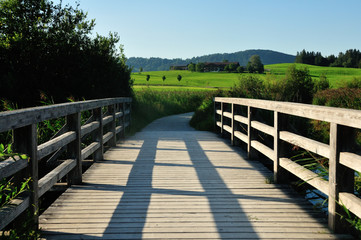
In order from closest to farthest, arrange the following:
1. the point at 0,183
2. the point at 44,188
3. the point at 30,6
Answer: the point at 0,183 < the point at 44,188 < the point at 30,6

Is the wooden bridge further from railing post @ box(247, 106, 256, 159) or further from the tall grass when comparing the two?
the tall grass

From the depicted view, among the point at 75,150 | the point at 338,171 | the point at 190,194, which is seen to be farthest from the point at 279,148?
the point at 75,150

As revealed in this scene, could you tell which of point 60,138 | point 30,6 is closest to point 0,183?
point 60,138

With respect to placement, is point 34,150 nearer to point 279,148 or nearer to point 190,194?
point 190,194

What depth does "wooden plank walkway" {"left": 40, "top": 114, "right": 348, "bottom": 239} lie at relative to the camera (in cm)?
317

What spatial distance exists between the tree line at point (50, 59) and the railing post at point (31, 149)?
11081mm

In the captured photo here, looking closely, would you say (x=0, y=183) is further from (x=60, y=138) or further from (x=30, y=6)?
(x=30, y=6)

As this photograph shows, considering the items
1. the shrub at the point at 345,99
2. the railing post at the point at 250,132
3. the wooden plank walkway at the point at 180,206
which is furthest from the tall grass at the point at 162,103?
Answer: the wooden plank walkway at the point at 180,206

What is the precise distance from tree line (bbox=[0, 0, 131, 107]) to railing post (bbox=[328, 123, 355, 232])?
12.0m

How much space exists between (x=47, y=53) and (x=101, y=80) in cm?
262

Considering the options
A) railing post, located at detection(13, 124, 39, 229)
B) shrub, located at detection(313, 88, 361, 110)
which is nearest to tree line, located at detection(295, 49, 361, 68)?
shrub, located at detection(313, 88, 361, 110)

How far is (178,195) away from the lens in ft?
14.0

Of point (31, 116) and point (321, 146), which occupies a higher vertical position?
point (31, 116)

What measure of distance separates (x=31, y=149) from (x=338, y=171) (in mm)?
2708
